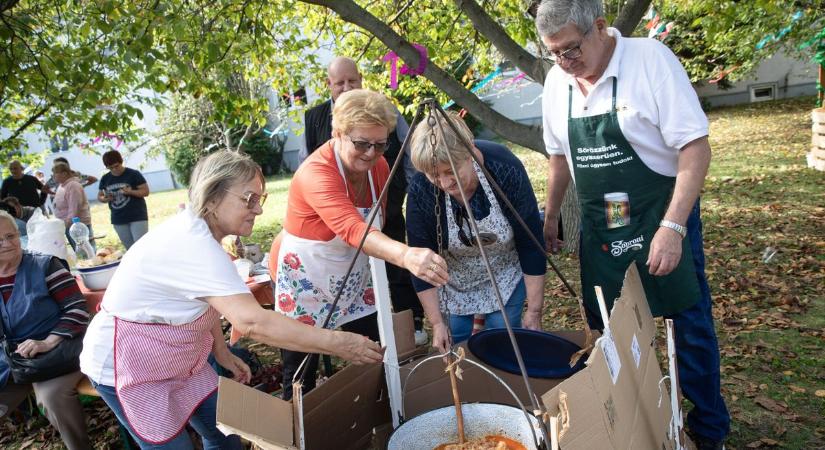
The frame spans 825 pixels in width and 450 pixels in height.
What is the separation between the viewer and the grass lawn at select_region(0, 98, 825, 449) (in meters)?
A: 2.88

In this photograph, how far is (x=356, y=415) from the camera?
6.18ft

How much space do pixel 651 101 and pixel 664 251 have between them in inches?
18.5

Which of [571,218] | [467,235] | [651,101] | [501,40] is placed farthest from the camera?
[571,218]

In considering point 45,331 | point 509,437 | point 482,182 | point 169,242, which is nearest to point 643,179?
point 482,182

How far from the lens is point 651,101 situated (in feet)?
6.04

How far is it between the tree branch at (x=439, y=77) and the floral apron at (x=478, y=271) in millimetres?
2199

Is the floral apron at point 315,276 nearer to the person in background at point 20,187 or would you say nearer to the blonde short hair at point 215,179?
the blonde short hair at point 215,179

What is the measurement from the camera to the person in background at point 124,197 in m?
7.25

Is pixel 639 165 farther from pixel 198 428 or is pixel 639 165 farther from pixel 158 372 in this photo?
pixel 198 428

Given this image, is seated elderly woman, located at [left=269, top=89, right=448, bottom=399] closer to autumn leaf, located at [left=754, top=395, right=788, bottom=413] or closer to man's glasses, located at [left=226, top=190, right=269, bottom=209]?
man's glasses, located at [left=226, top=190, right=269, bottom=209]

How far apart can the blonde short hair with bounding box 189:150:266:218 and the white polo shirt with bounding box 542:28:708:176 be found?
1133 millimetres

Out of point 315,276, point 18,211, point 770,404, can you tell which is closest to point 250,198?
point 315,276

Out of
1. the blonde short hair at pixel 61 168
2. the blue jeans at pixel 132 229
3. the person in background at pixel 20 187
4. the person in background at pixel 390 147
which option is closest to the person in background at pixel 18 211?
the blonde short hair at pixel 61 168

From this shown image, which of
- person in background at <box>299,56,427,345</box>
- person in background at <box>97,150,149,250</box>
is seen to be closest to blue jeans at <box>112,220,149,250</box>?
person in background at <box>97,150,149,250</box>
